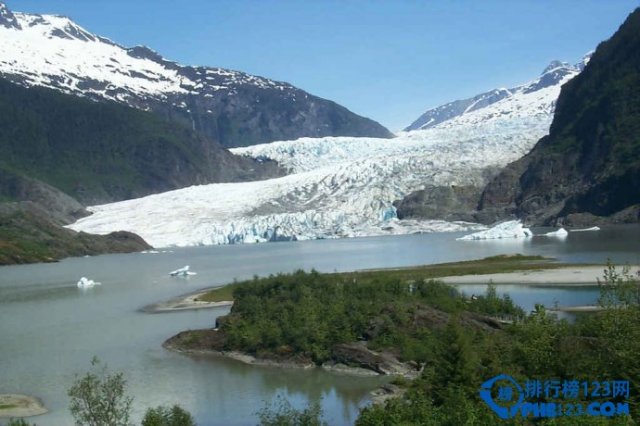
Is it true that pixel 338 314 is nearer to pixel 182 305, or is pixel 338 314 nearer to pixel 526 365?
pixel 526 365

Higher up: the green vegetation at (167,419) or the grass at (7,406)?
the green vegetation at (167,419)

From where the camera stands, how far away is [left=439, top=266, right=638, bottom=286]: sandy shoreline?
44.1m

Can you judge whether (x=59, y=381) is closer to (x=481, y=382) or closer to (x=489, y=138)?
(x=481, y=382)

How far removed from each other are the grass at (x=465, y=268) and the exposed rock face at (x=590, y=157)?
4512cm

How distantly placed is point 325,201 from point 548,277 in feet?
238

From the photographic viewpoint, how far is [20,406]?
77.2ft

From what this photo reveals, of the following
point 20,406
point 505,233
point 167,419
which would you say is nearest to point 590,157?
point 505,233

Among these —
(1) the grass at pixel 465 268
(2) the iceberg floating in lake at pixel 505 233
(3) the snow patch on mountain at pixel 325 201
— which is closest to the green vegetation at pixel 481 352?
(1) the grass at pixel 465 268

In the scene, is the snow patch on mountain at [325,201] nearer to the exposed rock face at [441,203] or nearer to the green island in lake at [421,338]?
the exposed rock face at [441,203]

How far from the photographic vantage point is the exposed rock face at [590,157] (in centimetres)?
10412

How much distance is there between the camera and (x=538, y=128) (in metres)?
135

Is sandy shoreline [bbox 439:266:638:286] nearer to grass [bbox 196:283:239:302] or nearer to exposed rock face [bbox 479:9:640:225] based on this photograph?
grass [bbox 196:283:239:302]

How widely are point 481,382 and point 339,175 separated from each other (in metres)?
105

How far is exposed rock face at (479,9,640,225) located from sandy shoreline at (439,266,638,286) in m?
54.0
